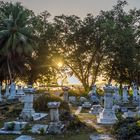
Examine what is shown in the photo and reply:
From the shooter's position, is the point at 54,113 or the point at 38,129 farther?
Answer: the point at 54,113

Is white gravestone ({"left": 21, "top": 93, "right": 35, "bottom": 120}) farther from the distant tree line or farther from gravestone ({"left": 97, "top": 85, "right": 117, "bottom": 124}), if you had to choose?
the distant tree line

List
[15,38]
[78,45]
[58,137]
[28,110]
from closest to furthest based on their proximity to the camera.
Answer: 1. [58,137]
2. [28,110]
3. [15,38]
4. [78,45]

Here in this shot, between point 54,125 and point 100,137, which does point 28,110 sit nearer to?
point 54,125

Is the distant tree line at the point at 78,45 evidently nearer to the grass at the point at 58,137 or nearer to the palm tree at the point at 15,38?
the palm tree at the point at 15,38

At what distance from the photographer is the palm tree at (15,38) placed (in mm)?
44719

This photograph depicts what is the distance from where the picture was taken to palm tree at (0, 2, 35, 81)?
44719 millimetres

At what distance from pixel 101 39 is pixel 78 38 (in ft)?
10.8

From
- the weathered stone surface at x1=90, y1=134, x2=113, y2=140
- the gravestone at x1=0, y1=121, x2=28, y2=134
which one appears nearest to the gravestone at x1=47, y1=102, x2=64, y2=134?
the gravestone at x1=0, y1=121, x2=28, y2=134

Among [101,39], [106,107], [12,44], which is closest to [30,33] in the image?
[12,44]

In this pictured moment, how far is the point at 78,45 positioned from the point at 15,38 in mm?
9850

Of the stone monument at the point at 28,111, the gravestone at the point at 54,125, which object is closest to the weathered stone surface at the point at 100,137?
the gravestone at the point at 54,125

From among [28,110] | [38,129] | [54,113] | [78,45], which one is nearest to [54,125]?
[54,113]

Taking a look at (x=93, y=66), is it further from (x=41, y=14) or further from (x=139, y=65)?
(x=41, y=14)

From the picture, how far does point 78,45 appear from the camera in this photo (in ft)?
164
